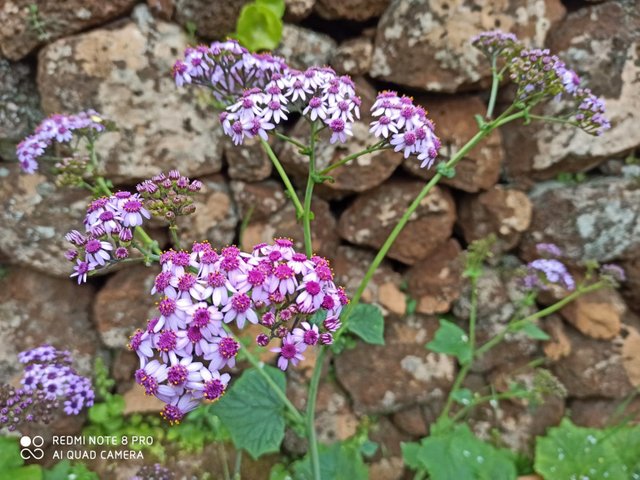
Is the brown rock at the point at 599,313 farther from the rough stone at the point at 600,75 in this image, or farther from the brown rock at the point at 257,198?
the brown rock at the point at 257,198

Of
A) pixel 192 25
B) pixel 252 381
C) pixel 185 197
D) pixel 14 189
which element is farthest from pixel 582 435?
→ pixel 14 189

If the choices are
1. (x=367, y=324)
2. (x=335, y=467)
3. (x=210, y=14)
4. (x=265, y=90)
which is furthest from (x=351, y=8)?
(x=335, y=467)

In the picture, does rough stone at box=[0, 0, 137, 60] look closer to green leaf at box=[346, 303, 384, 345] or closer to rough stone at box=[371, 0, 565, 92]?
rough stone at box=[371, 0, 565, 92]

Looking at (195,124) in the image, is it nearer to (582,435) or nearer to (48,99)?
(48,99)

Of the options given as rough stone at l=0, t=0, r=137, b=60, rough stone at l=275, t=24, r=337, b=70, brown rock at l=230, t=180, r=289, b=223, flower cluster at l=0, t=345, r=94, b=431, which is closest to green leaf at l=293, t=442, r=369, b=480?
flower cluster at l=0, t=345, r=94, b=431

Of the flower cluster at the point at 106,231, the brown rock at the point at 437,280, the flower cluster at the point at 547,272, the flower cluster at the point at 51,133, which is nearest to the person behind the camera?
the flower cluster at the point at 106,231

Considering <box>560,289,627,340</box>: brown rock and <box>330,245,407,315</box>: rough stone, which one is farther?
<box>560,289,627,340</box>: brown rock

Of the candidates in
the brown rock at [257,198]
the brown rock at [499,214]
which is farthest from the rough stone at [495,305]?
the brown rock at [257,198]
